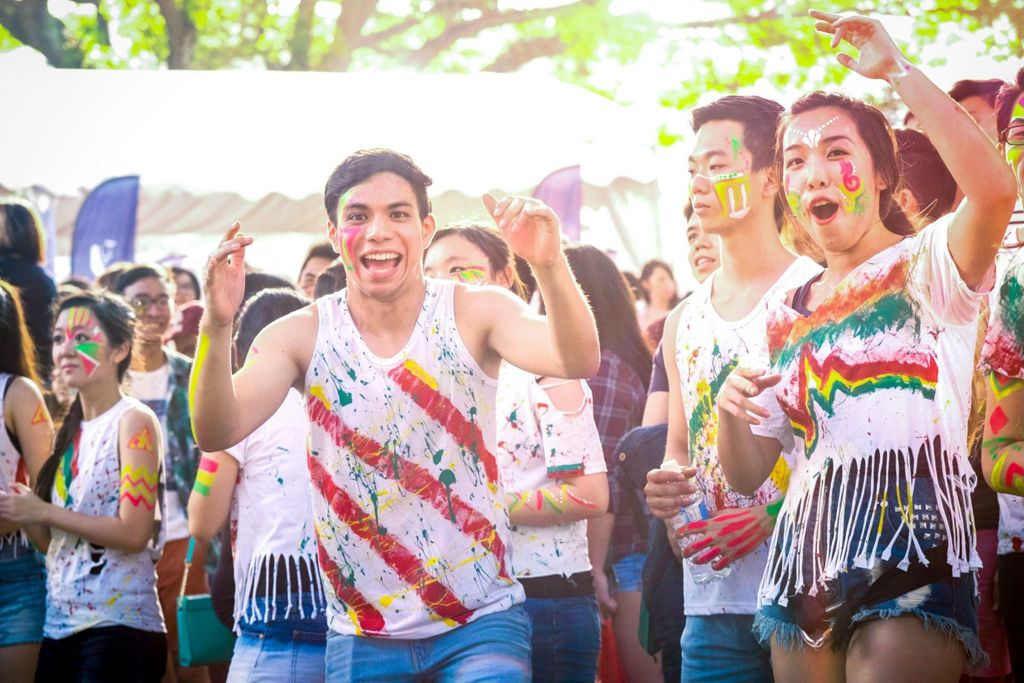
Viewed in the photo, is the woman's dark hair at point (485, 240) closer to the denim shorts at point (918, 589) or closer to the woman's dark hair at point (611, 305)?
the woman's dark hair at point (611, 305)

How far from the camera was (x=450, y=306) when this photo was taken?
3.04 m

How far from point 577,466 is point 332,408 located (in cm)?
81

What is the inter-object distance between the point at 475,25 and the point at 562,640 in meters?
6.23

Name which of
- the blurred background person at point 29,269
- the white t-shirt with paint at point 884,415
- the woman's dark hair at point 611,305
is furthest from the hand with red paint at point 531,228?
the blurred background person at point 29,269

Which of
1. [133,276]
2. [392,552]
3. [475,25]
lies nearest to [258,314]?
[392,552]

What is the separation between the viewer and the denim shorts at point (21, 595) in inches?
161

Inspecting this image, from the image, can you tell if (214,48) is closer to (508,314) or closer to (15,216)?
(15,216)

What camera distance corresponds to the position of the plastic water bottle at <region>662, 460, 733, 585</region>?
327 centimetres

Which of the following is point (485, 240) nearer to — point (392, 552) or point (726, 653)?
point (392, 552)

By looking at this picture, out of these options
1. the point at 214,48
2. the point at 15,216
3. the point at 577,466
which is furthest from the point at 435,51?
the point at 577,466

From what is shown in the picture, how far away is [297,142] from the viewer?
8039mm

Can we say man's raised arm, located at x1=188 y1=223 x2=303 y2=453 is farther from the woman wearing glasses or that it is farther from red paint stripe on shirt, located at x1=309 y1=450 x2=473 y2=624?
the woman wearing glasses

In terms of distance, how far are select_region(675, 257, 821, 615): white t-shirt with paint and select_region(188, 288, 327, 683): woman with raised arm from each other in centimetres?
103

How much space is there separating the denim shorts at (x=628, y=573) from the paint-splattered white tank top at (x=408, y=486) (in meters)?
1.34
